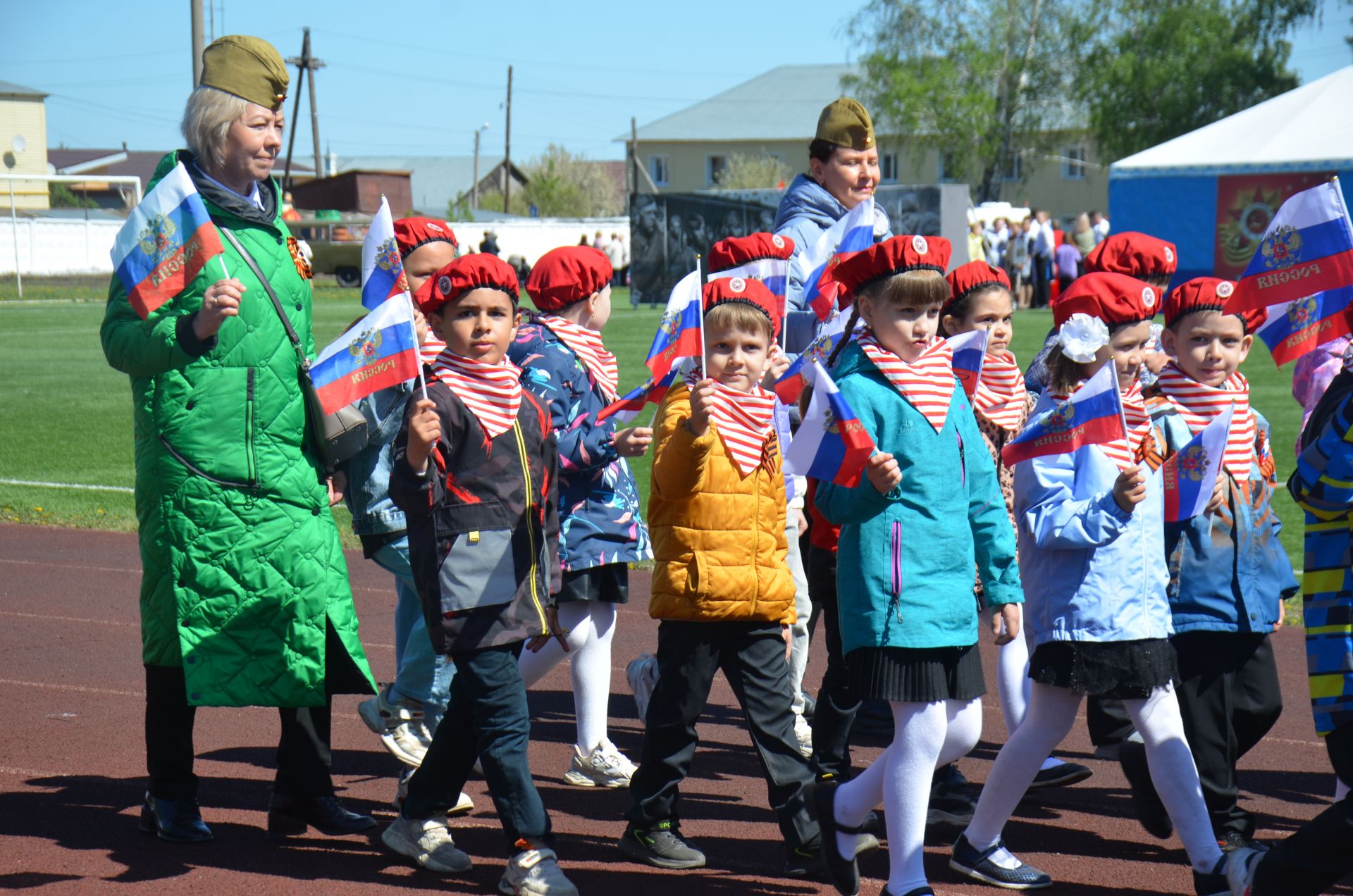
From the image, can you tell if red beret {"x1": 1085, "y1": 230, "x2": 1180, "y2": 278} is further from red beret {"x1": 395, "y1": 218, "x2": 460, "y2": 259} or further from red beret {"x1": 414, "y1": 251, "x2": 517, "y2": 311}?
red beret {"x1": 395, "y1": 218, "x2": 460, "y2": 259}

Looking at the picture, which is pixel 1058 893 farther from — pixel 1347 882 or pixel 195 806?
pixel 195 806

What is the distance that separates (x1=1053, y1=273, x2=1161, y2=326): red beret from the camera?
4656 millimetres

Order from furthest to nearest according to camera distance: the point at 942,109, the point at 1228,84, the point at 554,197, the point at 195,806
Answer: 1. the point at 554,197
2. the point at 942,109
3. the point at 1228,84
4. the point at 195,806

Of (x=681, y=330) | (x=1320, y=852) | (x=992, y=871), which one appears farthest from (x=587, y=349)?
(x=1320, y=852)

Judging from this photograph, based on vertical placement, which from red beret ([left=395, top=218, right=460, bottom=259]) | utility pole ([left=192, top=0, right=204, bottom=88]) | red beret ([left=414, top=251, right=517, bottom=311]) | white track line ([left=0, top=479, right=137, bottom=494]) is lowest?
white track line ([left=0, top=479, right=137, bottom=494])

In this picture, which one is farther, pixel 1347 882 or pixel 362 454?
pixel 362 454

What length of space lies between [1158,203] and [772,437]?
28887 millimetres

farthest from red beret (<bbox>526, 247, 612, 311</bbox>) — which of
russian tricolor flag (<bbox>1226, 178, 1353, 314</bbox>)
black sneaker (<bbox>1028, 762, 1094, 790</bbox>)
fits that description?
black sneaker (<bbox>1028, 762, 1094, 790</bbox>)

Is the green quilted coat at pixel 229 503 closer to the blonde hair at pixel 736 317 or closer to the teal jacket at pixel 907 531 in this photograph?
the blonde hair at pixel 736 317

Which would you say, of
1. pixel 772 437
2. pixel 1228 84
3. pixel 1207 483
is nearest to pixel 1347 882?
pixel 1207 483

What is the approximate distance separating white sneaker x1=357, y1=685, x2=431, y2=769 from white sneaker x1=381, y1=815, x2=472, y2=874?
804 millimetres

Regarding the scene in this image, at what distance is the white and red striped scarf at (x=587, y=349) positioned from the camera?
5168mm

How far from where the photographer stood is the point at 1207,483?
445 centimetres

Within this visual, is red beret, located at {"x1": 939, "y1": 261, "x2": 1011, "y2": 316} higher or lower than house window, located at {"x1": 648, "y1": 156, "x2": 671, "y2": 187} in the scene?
lower
